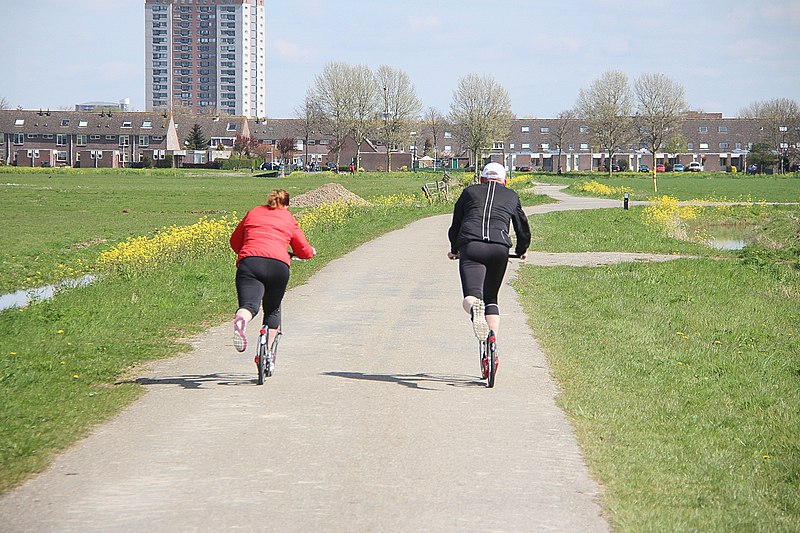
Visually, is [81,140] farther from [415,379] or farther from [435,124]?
[415,379]

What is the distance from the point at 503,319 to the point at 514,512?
7716 mm

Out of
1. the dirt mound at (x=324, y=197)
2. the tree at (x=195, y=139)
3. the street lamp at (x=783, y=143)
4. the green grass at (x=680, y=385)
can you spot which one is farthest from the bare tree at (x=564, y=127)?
the green grass at (x=680, y=385)

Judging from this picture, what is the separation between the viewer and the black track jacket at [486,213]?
8.97 m

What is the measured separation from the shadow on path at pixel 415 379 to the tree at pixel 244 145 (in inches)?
5059

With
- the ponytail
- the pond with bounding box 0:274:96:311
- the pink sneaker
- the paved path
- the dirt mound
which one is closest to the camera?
the paved path

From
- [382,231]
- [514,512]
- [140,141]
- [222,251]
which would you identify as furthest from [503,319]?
[140,141]

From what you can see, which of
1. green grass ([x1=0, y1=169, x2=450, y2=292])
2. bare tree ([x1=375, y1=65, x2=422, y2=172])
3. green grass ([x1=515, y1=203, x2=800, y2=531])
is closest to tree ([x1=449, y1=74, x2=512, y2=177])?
bare tree ([x1=375, y1=65, x2=422, y2=172])

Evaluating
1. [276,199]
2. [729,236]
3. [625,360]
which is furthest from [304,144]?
[276,199]

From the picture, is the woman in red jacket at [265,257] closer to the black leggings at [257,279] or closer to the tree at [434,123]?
the black leggings at [257,279]

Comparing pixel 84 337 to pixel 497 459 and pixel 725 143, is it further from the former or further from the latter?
pixel 725 143

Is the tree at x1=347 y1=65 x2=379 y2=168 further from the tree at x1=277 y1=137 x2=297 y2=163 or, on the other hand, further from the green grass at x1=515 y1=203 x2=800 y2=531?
the green grass at x1=515 y1=203 x2=800 y2=531

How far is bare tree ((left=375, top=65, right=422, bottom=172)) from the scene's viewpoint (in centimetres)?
12569

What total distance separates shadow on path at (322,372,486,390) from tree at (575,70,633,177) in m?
109

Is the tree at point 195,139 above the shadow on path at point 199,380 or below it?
above
